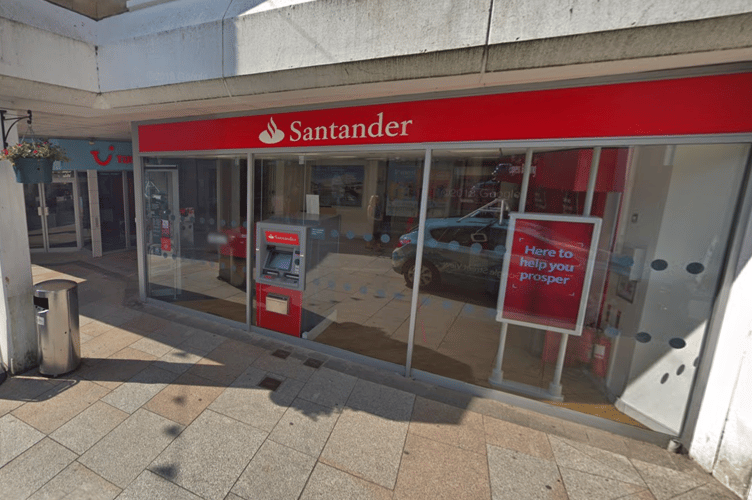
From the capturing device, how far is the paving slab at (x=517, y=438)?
10.1 ft

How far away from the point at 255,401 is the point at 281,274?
65.6 inches

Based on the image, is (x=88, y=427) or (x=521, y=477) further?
(x=88, y=427)

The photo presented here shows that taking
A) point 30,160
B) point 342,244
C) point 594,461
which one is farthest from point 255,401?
point 30,160

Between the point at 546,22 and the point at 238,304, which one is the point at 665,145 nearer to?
the point at 546,22

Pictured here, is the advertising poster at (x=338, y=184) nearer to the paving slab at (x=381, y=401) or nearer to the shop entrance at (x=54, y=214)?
the paving slab at (x=381, y=401)

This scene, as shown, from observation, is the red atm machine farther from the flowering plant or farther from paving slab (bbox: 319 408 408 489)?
the flowering plant

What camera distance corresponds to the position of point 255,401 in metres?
3.54

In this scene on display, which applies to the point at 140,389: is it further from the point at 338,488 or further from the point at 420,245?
the point at 420,245

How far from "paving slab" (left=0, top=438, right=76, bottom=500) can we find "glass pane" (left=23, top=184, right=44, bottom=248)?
849cm

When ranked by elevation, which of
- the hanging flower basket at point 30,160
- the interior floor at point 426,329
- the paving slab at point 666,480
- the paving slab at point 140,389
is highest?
the hanging flower basket at point 30,160

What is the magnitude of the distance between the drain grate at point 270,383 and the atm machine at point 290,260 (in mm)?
929

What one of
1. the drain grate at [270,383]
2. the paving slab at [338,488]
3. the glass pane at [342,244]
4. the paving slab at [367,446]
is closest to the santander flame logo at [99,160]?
the glass pane at [342,244]

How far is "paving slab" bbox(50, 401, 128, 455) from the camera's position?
114 inches

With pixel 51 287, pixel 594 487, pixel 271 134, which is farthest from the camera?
pixel 271 134
